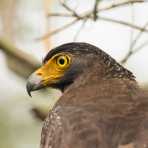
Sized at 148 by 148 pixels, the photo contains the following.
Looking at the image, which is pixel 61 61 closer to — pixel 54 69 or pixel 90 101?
pixel 54 69

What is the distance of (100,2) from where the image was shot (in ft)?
25.4

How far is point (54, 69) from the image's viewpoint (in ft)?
24.7

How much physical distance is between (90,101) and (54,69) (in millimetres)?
672

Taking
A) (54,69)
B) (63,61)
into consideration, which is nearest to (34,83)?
(54,69)

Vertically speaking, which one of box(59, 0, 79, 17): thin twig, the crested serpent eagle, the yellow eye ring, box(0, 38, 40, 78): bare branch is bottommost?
the crested serpent eagle

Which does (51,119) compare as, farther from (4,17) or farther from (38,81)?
(4,17)

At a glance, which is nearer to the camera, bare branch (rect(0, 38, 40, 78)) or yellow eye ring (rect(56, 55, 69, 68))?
yellow eye ring (rect(56, 55, 69, 68))

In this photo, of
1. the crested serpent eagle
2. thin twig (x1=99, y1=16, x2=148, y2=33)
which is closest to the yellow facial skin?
the crested serpent eagle

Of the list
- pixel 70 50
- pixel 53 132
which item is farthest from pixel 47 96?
pixel 53 132

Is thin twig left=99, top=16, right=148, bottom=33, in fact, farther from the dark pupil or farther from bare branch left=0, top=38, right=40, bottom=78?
bare branch left=0, top=38, right=40, bottom=78

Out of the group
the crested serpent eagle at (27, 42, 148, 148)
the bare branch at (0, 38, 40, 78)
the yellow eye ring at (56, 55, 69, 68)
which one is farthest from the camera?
the bare branch at (0, 38, 40, 78)

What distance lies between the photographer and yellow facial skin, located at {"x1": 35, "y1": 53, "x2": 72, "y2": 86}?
7.52 m

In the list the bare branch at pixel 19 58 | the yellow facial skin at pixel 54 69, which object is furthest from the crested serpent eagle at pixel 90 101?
the bare branch at pixel 19 58

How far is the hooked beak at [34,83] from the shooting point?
7438 millimetres
